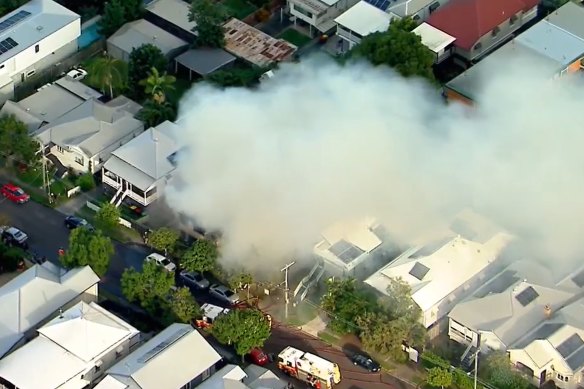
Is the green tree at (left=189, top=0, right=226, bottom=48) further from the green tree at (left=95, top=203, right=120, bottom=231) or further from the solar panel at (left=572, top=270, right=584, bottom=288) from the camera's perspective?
the solar panel at (left=572, top=270, right=584, bottom=288)

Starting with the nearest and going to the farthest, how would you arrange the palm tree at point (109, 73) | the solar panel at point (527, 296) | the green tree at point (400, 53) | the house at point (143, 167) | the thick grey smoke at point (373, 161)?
the solar panel at point (527, 296) < the thick grey smoke at point (373, 161) < the house at point (143, 167) < the green tree at point (400, 53) < the palm tree at point (109, 73)

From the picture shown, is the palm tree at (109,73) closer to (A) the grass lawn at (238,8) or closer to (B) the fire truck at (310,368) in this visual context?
(A) the grass lawn at (238,8)

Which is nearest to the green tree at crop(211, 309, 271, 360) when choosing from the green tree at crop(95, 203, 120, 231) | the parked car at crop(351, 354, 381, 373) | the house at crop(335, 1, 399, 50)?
the parked car at crop(351, 354, 381, 373)

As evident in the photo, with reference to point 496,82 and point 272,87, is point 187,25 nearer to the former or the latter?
point 272,87

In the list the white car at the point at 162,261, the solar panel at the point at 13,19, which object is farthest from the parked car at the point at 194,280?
the solar panel at the point at 13,19

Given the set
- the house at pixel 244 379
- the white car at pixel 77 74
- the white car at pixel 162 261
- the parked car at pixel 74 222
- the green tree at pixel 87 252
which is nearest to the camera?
the house at pixel 244 379

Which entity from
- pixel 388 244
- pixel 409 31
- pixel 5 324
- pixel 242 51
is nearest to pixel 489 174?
pixel 388 244
